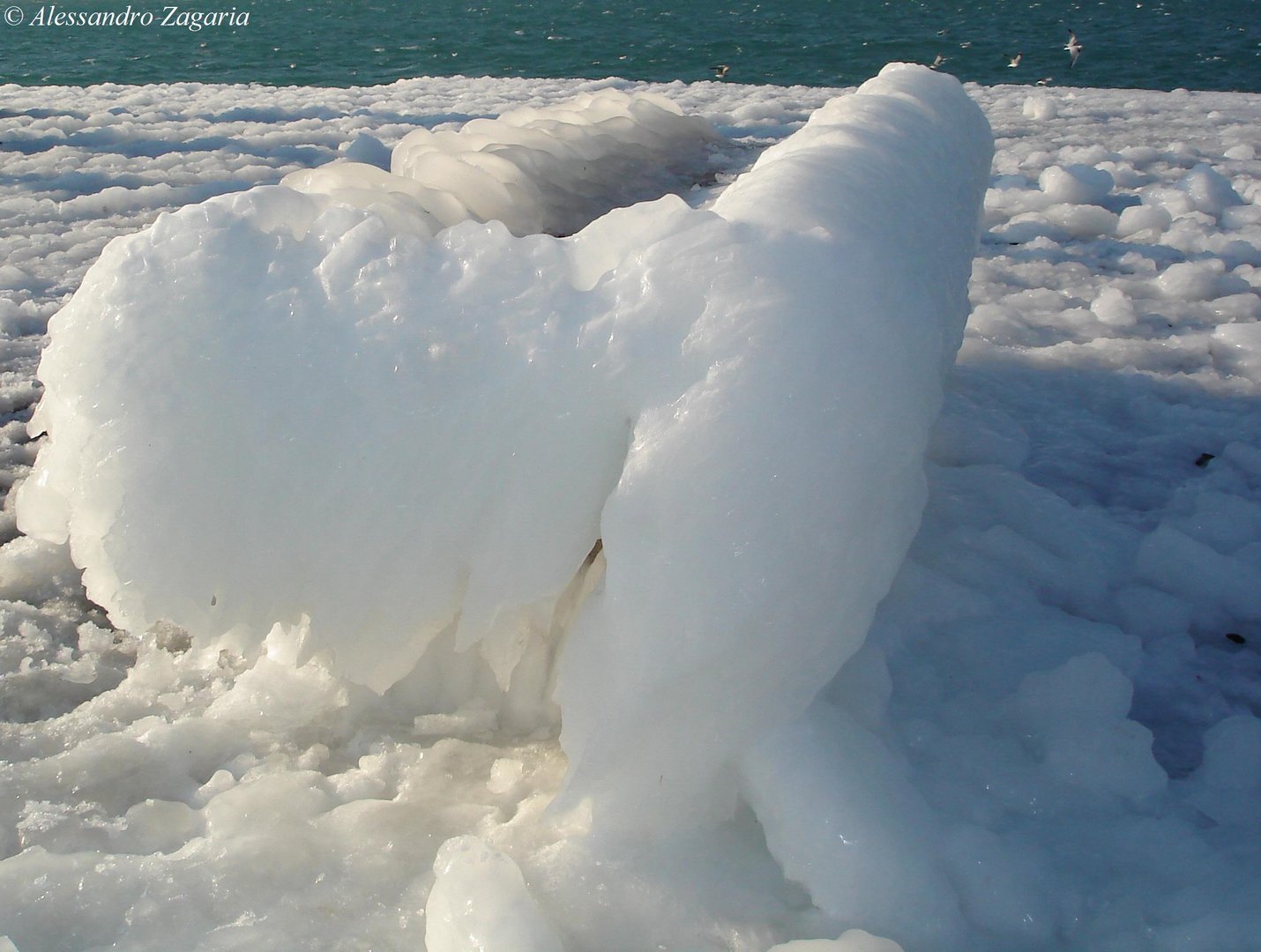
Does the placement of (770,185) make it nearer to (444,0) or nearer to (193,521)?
(193,521)

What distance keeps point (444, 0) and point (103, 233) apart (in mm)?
15117

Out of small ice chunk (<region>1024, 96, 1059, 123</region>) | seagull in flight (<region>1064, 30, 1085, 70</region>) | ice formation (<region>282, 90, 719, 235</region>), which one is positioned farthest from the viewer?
seagull in flight (<region>1064, 30, 1085, 70</region>)

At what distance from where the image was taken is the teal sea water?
11.0m

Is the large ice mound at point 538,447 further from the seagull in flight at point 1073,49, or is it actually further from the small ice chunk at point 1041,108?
the seagull in flight at point 1073,49

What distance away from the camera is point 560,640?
1657mm

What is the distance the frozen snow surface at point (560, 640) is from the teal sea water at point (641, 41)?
9.55 m

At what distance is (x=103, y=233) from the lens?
13.1 feet

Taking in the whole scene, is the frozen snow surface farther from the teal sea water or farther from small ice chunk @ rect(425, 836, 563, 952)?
the teal sea water

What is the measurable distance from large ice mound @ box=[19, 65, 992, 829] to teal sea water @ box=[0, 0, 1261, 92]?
961 cm

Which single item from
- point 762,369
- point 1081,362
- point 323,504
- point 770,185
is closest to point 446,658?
point 323,504

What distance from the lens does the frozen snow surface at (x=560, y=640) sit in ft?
4.33

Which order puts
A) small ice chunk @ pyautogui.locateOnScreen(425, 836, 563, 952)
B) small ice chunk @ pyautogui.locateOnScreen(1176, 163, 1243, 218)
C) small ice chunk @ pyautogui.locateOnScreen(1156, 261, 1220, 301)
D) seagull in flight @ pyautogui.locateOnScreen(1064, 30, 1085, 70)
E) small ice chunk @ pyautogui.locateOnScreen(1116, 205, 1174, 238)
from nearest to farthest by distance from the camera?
small ice chunk @ pyautogui.locateOnScreen(425, 836, 563, 952), small ice chunk @ pyautogui.locateOnScreen(1156, 261, 1220, 301), small ice chunk @ pyautogui.locateOnScreen(1116, 205, 1174, 238), small ice chunk @ pyautogui.locateOnScreen(1176, 163, 1243, 218), seagull in flight @ pyautogui.locateOnScreen(1064, 30, 1085, 70)

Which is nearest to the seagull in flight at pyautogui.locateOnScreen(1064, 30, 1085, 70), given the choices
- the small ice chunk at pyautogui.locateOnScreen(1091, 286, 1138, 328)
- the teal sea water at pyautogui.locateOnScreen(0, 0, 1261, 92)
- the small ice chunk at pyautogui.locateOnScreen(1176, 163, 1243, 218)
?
the teal sea water at pyautogui.locateOnScreen(0, 0, 1261, 92)

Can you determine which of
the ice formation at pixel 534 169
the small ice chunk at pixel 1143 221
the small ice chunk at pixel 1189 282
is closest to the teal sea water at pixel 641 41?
the ice formation at pixel 534 169
